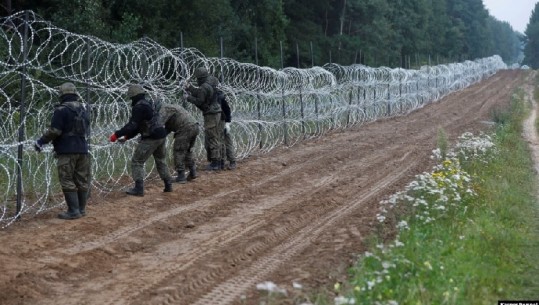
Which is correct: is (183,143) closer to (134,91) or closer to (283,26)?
(134,91)

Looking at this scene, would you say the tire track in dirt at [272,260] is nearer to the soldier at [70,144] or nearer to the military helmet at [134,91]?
the soldier at [70,144]

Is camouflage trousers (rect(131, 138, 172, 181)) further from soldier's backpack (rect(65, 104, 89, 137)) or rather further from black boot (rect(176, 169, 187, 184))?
soldier's backpack (rect(65, 104, 89, 137))

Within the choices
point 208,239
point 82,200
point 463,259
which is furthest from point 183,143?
point 463,259

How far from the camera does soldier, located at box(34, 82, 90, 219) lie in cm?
823

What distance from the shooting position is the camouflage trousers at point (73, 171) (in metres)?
8.39

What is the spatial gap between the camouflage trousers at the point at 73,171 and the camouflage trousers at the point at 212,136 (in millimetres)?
4142

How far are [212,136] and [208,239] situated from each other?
516 cm

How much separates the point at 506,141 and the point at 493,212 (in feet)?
30.5

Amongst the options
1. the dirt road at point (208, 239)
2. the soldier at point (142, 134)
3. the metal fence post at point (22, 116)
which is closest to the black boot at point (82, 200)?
the dirt road at point (208, 239)

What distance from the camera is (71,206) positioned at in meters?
8.55

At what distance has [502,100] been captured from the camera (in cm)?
3647

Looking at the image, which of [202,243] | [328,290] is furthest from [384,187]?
[328,290]

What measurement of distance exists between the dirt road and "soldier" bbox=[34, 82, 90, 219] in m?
0.36

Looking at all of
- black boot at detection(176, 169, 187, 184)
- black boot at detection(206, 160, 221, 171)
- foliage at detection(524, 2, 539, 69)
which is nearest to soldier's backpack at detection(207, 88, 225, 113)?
black boot at detection(206, 160, 221, 171)
